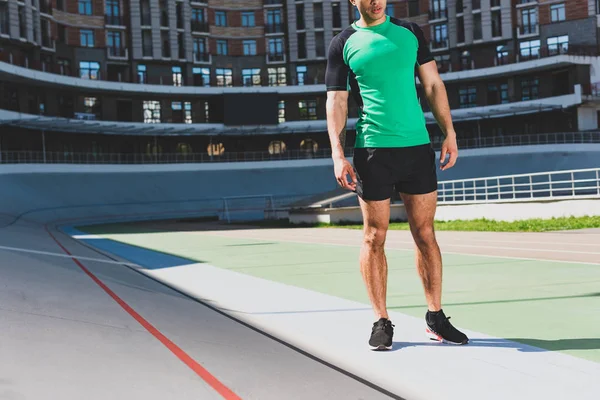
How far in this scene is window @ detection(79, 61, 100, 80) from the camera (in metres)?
67.4

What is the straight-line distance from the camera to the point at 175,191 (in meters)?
62.2

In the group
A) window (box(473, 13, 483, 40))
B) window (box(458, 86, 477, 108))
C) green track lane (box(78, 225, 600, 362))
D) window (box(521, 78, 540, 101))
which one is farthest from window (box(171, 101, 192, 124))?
green track lane (box(78, 225, 600, 362))

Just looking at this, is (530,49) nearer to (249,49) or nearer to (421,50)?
(249,49)

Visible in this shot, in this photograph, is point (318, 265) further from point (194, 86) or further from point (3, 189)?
point (194, 86)

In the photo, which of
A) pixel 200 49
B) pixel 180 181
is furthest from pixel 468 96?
pixel 180 181

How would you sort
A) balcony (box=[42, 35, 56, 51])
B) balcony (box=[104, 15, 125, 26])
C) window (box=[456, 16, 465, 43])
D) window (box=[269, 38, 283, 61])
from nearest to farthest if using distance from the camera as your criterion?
balcony (box=[42, 35, 56, 51]) → window (box=[456, 16, 465, 43]) → balcony (box=[104, 15, 125, 26]) → window (box=[269, 38, 283, 61])

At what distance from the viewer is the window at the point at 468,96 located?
70250mm

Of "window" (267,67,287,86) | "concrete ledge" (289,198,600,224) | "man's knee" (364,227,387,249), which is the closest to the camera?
"man's knee" (364,227,387,249)

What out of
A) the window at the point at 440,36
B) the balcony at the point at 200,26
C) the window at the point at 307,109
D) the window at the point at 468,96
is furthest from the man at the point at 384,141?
the balcony at the point at 200,26

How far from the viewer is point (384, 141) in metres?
5.01

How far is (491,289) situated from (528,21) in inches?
2624

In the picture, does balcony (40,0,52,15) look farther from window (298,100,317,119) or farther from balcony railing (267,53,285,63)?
window (298,100,317,119)

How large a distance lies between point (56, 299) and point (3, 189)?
155ft

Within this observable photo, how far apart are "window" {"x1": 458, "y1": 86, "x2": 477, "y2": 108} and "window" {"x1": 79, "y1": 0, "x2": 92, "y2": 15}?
40.1 metres
